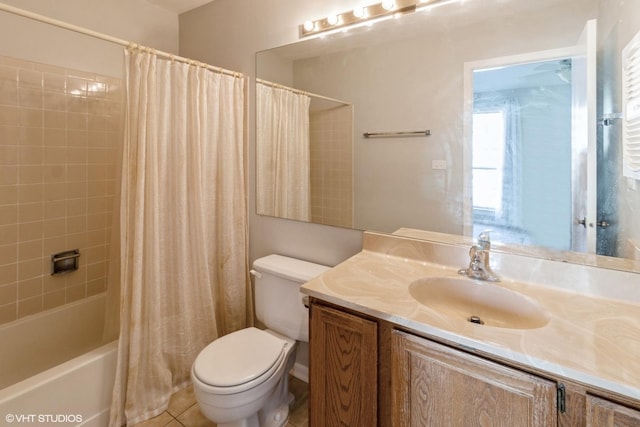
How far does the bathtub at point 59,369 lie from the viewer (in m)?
1.30

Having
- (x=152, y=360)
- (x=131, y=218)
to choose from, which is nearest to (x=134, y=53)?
(x=131, y=218)

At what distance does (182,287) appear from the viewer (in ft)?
5.69

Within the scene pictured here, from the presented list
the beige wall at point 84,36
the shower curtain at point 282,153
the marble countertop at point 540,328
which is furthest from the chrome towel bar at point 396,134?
the beige wall at point 84,36

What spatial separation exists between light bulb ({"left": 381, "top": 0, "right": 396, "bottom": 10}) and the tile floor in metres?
2.10

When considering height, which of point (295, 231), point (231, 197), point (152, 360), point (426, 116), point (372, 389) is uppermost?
point (426, 116)

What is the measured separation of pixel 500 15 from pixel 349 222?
107cm

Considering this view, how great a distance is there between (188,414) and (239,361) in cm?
57

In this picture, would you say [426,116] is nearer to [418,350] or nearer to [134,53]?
[418,350]

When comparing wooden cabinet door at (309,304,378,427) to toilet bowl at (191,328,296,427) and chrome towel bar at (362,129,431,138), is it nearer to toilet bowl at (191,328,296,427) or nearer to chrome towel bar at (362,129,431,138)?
toilet bowl at (191,328,296,427)

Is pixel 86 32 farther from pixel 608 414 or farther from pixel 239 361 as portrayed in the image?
pixel 608 414

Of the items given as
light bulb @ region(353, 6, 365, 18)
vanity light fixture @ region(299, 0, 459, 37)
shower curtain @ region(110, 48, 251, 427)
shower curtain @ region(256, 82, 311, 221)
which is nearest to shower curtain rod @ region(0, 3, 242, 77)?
shower curtain @ region(110, 48, 251, 427)

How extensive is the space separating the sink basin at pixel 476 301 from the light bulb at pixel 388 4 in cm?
124

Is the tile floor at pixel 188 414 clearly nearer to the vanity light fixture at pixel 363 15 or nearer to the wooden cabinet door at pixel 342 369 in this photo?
the wooden cabinet door at pixel 342 369

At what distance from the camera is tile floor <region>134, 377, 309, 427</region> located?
1577 mm
